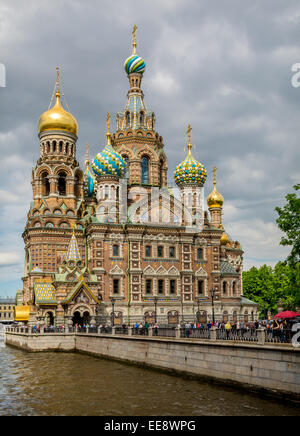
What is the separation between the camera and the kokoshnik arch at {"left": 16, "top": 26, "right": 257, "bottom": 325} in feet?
139

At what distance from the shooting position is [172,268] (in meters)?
44.9

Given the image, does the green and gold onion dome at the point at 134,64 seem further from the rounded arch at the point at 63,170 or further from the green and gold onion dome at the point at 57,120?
the rounded arch at the point at 63,170

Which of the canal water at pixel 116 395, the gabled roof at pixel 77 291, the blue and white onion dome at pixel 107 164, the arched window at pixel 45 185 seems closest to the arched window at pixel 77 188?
the arched window at pixel 45 185

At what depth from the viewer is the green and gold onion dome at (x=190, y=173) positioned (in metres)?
48.4

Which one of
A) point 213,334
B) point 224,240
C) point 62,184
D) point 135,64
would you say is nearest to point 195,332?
point 213,334

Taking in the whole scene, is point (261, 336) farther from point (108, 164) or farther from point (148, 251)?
point (108, 164)

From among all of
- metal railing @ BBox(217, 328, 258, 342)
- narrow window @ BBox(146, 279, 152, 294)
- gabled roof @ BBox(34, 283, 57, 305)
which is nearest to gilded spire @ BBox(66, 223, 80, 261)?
gabled roof @ BBox(34, 283, 57, 305)

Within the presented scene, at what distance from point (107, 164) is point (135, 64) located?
1347cm

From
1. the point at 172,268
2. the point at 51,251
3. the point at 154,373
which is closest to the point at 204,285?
the point at 172,268

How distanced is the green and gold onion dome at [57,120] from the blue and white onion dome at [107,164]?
18.7 feet

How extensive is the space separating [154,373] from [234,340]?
210 inches

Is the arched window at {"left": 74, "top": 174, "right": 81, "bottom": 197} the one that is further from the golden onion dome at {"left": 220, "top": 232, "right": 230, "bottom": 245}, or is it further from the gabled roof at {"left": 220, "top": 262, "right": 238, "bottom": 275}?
the golden onion dome at {"left": 220, "top": 232, "right": 230, "bottom": 245}

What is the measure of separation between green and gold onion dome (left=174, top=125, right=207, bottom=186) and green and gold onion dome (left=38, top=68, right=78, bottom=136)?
11.1 m
